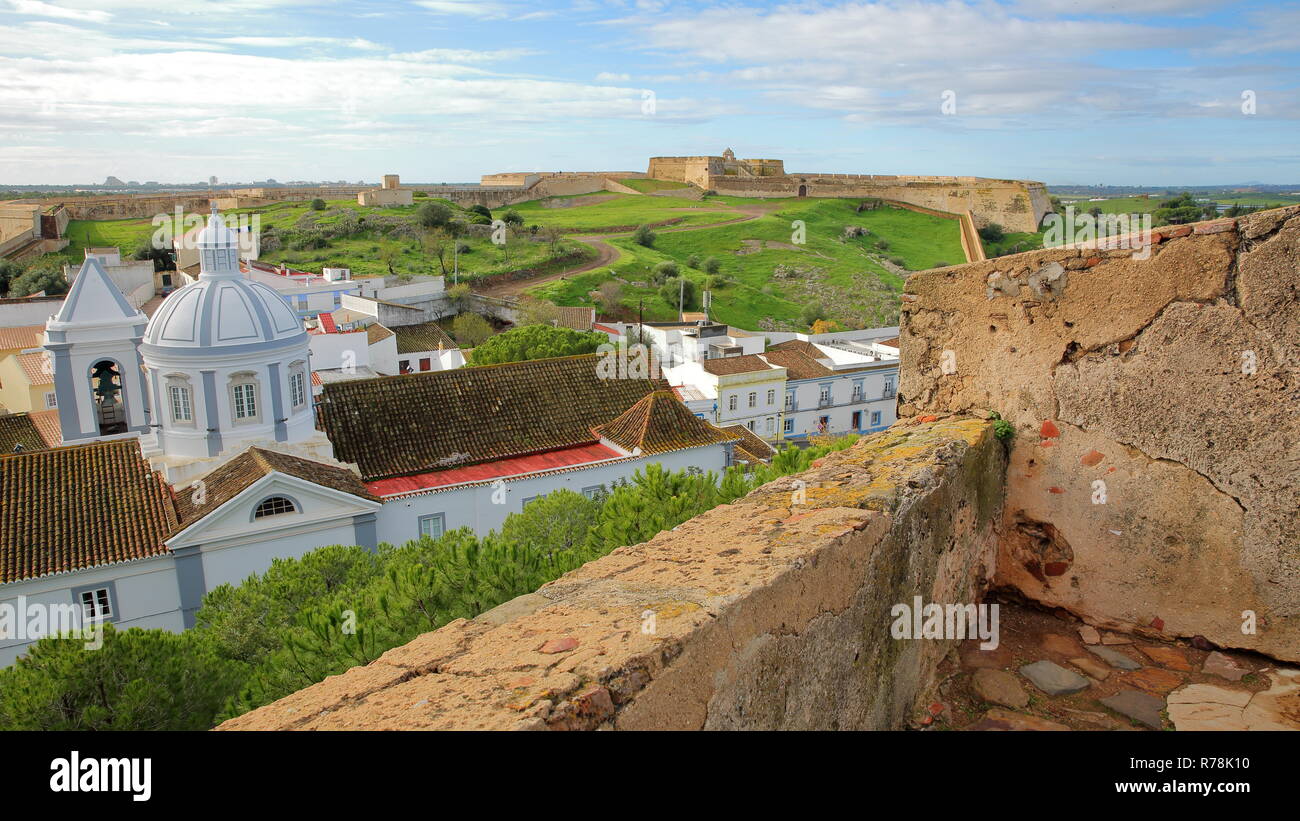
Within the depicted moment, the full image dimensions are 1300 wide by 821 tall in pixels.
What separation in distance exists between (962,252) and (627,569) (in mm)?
77676

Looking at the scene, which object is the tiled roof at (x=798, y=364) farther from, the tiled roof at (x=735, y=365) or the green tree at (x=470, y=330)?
the green tree at (x=470, y=330)

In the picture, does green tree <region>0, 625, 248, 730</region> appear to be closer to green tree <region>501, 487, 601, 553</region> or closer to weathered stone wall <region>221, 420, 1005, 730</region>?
green tree <region>501, 487, 601, 553</region>

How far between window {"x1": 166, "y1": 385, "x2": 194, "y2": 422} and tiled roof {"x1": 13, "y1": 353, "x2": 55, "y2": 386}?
51.4 feet

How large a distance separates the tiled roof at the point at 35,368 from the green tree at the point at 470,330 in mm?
17267

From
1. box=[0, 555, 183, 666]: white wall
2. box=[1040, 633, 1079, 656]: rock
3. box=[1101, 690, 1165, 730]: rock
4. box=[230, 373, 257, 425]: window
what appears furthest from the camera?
box=[230, 373, 257, 425]: window

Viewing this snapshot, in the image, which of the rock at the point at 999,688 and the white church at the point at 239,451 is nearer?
the rock at the point at 999,688

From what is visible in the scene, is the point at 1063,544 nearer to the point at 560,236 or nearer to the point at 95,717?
the point at 95,717

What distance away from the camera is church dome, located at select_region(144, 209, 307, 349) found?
15.9 metres

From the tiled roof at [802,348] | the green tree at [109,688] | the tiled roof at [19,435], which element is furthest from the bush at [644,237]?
the green tree at [109,688]

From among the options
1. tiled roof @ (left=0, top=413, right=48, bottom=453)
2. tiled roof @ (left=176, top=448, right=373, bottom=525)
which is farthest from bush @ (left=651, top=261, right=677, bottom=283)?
tiled roof @ (left=176, top=448, right=373, bottom=525)

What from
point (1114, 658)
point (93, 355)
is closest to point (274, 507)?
point (93, 355)

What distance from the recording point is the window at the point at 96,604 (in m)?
13.7

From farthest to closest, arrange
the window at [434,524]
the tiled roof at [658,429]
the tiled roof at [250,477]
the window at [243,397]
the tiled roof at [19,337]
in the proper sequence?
the tiled roof at [19,337] → the tiled roof at [658,429] → the window at [434,524] → the window at [243,397] → the tiled roof at [250,477]
